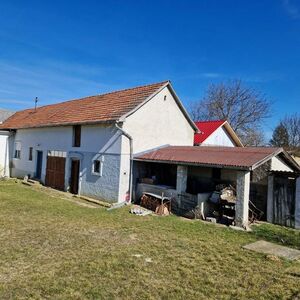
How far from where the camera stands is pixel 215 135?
26688 mm

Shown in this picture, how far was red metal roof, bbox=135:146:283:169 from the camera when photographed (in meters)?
12.2

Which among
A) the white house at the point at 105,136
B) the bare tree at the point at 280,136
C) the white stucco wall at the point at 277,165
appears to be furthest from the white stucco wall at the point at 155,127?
the bare tree at the point at 280,136

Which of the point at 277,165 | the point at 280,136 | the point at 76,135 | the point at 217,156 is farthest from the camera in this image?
the point at 280,136

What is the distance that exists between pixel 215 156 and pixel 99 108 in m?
8.23

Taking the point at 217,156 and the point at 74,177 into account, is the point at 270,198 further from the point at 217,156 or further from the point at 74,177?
the point at 74,177

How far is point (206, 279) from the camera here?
259 inches

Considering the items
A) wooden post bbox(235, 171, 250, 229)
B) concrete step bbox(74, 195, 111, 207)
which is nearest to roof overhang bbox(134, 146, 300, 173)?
wooden post bbox(235, 171, 250, 229)

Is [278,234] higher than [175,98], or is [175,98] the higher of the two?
[175,98]

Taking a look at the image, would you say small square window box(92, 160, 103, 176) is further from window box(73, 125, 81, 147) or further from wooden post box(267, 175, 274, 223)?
wooden post box(267, 175, 274, 223)

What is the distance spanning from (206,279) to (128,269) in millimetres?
1722

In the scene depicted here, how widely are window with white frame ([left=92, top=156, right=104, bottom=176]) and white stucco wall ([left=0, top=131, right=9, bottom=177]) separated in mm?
12674

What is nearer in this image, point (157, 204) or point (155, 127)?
point (157, 204)

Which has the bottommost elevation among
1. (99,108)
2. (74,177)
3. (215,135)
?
(74,177)

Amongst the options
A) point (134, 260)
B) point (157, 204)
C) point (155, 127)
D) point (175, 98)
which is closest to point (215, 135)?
point (175, 98)
